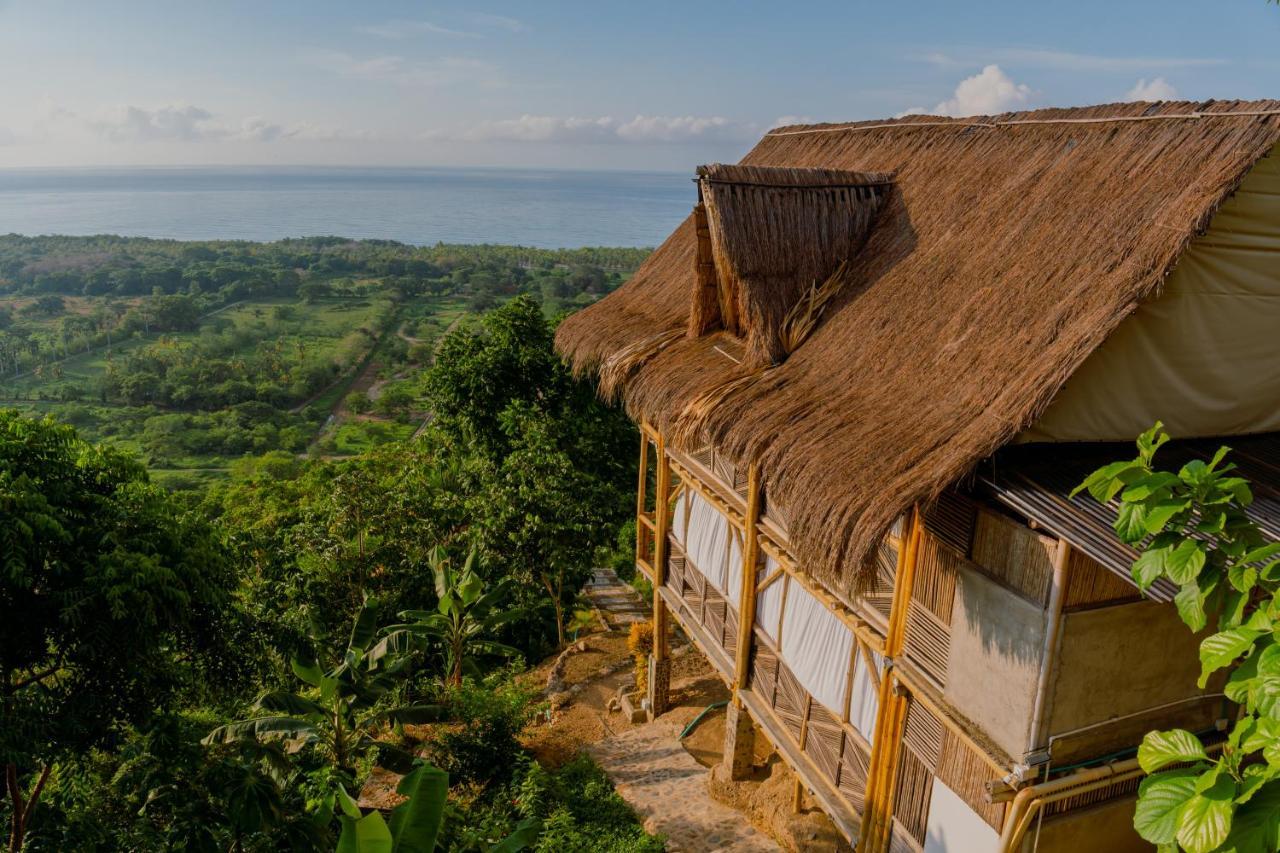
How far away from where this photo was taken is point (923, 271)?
7.58 m

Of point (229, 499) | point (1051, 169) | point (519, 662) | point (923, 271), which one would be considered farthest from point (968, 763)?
point (229, 499)

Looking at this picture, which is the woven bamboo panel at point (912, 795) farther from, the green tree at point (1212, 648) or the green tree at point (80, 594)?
the green tree at point (80, 594)

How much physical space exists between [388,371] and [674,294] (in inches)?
2462

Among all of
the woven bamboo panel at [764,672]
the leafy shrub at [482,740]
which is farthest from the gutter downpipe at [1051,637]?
the leafy shrub at [482,740]

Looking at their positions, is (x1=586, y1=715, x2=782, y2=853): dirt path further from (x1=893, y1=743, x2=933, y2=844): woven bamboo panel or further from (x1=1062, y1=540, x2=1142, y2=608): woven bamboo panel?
(x1=1062, y1=540, x2=1142, y2=608): woven bamboo panel

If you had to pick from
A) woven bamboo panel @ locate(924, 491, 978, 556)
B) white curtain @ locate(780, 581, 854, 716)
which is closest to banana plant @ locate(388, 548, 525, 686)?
white curtain @ locate(780, 581, 854, 716)

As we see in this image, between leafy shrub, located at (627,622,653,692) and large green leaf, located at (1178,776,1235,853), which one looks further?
leafy shrub, located at (627,622,653,692)

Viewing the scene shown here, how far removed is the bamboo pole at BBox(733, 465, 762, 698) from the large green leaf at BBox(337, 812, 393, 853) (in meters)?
4.39

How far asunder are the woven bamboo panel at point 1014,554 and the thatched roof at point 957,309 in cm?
68

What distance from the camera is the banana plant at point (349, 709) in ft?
30.2

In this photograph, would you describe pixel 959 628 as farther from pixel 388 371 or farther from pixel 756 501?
pixel 388 371

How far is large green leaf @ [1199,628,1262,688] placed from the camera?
278 centimetres

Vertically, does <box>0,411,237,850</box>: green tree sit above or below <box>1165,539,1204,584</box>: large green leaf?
below

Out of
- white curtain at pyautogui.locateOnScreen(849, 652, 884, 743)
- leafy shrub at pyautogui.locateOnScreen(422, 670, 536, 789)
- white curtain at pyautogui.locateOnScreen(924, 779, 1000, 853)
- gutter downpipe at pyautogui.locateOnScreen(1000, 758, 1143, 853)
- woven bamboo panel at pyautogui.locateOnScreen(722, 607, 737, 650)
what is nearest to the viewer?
gutter downpipe at pyautogui.locateOnScreen(1000, 758, 1143, 853)
